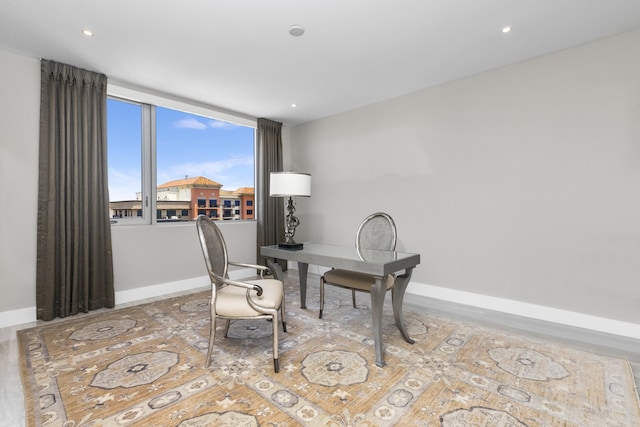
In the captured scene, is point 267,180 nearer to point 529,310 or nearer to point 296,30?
point 296,30

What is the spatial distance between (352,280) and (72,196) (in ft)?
9.42

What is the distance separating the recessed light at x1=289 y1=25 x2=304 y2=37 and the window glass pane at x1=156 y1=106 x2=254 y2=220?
227 centimetres

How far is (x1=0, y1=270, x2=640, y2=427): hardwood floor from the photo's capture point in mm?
1617

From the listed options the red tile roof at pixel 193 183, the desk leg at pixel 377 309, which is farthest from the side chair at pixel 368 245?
the red tile roof at pixel 193 183

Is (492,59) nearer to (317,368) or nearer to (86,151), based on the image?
(317,368)

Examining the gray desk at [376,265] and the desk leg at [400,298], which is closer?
the gray desk at [376,265]

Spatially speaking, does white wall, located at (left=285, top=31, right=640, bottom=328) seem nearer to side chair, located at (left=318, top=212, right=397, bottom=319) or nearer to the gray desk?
side chair, located at (left=318, top=212, right=397, bottom=319)

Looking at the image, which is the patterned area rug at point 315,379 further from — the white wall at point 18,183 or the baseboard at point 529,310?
the baseboard at point 529,310

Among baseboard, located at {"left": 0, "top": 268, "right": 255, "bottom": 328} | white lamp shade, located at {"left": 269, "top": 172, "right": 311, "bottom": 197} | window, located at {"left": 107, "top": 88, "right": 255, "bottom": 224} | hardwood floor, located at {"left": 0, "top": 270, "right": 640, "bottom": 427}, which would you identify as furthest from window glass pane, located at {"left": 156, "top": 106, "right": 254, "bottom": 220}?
white lamp shade, located at {"left": 269, "top": 172, "right": 311, "bottom": 197}

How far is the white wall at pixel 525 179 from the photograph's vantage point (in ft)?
8.09

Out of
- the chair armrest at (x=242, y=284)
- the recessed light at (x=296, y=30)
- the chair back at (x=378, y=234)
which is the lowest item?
the chair armrest at (x=242, y=284)

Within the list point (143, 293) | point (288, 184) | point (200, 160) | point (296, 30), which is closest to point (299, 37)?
point (296, 30)

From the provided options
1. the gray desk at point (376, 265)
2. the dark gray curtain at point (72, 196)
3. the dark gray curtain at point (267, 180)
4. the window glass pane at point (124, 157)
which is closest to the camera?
the gray desk at point (376, 265)

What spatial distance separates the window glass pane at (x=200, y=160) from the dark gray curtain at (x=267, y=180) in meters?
0.22
